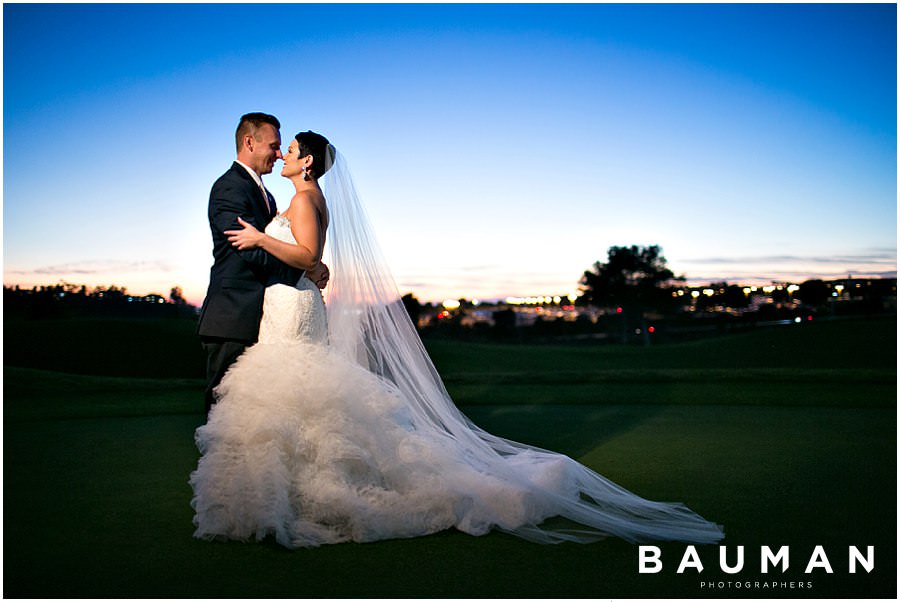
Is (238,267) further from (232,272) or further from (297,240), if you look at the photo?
(297,240)

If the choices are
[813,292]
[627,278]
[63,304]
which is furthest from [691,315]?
[63,304]

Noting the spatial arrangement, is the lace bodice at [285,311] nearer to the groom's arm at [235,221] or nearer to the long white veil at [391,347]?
the groom's arm at [235,221]

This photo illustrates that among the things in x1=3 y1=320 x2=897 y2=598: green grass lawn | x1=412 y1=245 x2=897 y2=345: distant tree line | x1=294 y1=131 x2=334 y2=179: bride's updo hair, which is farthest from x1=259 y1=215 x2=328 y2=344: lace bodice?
x1=412 y1=245 x2=897 y2=345: distant tree line

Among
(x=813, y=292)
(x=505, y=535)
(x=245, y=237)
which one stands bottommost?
(x=505, y=535)

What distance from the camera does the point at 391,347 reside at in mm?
5293

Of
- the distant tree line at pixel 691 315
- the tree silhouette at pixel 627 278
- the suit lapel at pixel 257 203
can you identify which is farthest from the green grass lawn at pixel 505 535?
the tree silhouette at pixel 627 278

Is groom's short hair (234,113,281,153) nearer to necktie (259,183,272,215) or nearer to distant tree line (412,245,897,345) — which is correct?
necktie (259,183,272,215)

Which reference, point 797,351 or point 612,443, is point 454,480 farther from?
point 797,351

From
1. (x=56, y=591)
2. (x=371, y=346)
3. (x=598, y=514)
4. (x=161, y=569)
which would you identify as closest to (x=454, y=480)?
(x=598, y=514)

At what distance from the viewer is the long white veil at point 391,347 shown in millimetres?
4727

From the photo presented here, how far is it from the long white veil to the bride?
A: 2 centimetres

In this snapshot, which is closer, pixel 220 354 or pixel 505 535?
pixel 505 535

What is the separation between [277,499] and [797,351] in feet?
89.2

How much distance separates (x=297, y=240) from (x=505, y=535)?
201cm
